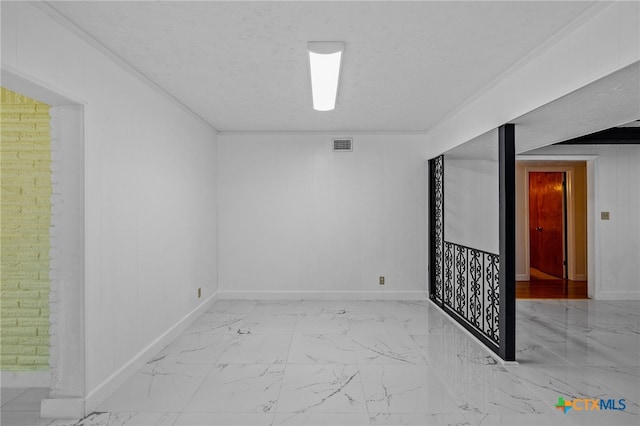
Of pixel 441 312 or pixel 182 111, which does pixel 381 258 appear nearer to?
pixel 441 312

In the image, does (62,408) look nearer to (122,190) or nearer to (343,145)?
(122,190)

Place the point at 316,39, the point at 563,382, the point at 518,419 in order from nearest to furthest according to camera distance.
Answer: the point at 518,419, the point at 316,39, the point at 563,382

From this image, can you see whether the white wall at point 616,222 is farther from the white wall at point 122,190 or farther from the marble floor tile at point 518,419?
the white wall at point 122,190

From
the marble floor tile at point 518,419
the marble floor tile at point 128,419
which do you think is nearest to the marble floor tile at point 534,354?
the marble floor tile at point 518,419

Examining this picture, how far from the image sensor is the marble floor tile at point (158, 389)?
8.41 ft

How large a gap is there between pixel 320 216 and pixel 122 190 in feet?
10.4

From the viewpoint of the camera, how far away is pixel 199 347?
3686 millimetres

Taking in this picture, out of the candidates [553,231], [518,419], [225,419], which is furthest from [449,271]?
[553,231]

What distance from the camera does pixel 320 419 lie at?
93.7 inches

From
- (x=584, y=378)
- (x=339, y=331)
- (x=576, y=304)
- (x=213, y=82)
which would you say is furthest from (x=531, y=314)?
(x=213, y=82)

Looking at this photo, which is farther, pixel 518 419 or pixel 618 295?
pixel 618 295

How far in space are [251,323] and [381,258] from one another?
2.27m

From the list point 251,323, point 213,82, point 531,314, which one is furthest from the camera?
point 531,314

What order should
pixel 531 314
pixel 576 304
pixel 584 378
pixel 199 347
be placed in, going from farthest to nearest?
pixel 576 304 < pixel 531 314 < pixel 199 347 < pixel 584 378
